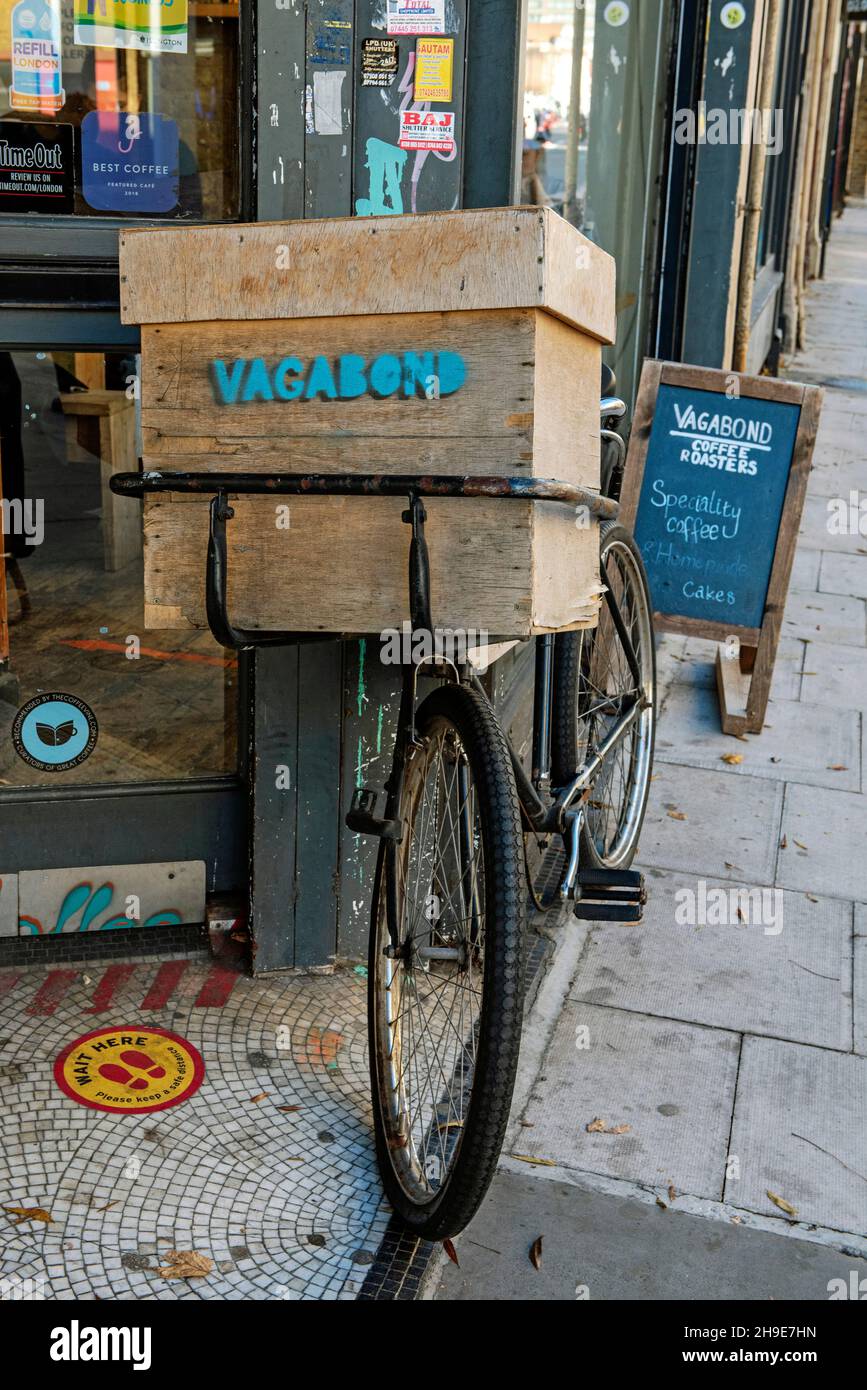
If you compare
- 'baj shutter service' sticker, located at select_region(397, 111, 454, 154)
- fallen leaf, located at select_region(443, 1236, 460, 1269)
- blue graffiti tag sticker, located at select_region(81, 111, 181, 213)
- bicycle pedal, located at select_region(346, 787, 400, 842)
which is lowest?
fallen leaf, located at select_region(443, 1236, 460, 1269)

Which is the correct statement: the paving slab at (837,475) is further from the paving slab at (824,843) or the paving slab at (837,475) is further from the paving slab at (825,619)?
the paving slab at (824,843)

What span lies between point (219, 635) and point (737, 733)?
341 cm

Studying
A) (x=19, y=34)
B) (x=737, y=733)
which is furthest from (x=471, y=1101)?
(x=737, y=733)

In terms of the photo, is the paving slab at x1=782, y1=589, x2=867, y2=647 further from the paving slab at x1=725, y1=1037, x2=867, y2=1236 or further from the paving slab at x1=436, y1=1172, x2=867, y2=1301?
the paving slab at x1=436, y1=1172, x2=867, y2=1301

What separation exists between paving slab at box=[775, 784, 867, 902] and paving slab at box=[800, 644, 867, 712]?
98cm

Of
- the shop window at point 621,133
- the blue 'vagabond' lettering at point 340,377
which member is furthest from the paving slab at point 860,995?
the shop window at point 621,133

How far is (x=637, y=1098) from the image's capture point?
132 inches

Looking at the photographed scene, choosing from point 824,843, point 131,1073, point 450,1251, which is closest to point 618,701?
point 824,843

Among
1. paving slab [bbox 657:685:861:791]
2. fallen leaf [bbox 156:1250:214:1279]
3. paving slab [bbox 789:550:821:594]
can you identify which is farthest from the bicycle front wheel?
paving slab [bbox 789:550:821:594]

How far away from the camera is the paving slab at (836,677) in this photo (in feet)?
19.9

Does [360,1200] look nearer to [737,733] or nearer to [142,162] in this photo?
[142,162]

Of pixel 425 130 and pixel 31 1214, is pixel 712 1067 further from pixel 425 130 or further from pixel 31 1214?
pixel 425 130

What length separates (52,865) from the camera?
3809 millimetres

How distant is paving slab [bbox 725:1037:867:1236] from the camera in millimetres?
3025
